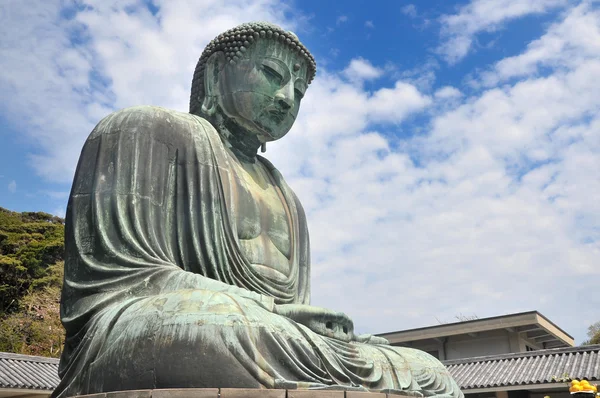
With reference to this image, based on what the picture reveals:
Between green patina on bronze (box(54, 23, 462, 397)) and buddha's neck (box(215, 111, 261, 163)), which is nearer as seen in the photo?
green patina on bronze (box(54, 23, 462, 397))

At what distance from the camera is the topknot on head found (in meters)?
6.56

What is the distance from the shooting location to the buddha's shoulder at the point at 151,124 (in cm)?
575

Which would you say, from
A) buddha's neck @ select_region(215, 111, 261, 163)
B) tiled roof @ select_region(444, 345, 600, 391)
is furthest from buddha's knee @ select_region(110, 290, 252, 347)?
tiled roof @ select_region(444, 345, 600, 391)

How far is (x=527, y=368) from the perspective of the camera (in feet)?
57.8

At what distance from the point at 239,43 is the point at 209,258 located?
239 cm

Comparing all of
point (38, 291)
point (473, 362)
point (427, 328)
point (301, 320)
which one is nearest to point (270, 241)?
point (301, 320)

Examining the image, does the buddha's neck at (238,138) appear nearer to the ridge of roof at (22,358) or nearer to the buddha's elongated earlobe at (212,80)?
the buddha's elongated earlobe at (212,80)

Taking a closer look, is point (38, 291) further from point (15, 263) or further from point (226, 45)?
point (226, 45)

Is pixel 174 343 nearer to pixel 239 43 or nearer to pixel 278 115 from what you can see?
pixel 278 115

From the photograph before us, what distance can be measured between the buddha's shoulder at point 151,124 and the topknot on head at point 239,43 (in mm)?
757

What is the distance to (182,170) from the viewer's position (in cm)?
580

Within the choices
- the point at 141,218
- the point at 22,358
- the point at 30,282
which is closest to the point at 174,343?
the point at 141,218

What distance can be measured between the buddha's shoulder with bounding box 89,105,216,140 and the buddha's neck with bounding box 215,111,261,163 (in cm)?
50

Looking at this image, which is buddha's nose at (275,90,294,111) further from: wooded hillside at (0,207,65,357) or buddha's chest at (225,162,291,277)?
wooded hillside at (0,207,65,357)
